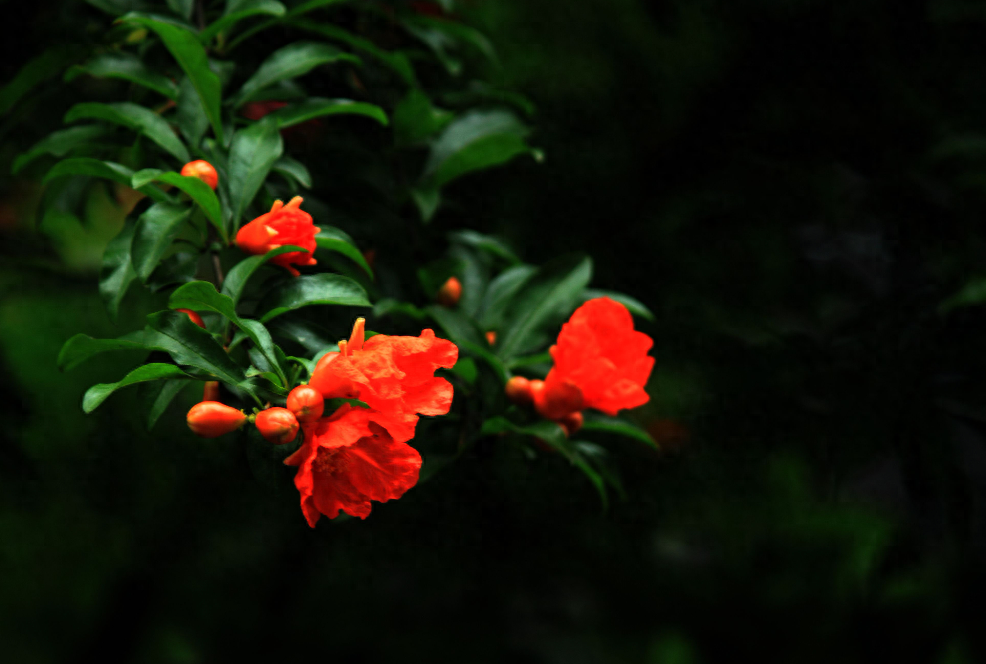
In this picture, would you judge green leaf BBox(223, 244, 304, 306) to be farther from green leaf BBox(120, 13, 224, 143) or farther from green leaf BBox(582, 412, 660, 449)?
green leaf BBox(582, 412, 660, 449)

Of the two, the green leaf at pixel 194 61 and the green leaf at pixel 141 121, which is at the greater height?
the green leaf at pixel 194 61

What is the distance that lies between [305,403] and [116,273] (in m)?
0.26

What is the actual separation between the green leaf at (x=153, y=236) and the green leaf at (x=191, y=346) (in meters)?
0.06

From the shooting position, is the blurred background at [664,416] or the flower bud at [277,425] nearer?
the flower bud at [277,425]

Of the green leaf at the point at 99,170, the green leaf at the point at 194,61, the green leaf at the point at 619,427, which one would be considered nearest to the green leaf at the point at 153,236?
the green leaf at the point at 99,170

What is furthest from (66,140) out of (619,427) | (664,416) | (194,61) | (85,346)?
(664,416)

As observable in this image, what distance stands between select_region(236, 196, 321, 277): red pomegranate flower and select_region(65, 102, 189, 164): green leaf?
0.44 ft

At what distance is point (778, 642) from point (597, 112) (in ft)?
5.29

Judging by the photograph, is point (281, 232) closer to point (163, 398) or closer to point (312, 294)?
point (312, 294)

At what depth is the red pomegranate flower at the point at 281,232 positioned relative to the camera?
24.4 inches

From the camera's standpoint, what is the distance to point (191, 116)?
73cm

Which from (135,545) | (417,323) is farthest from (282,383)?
(135,545)

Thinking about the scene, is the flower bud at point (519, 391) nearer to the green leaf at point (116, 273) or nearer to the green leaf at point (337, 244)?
the green leaf at point (337, 244)

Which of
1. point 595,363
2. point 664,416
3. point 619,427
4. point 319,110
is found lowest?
point 664,416
